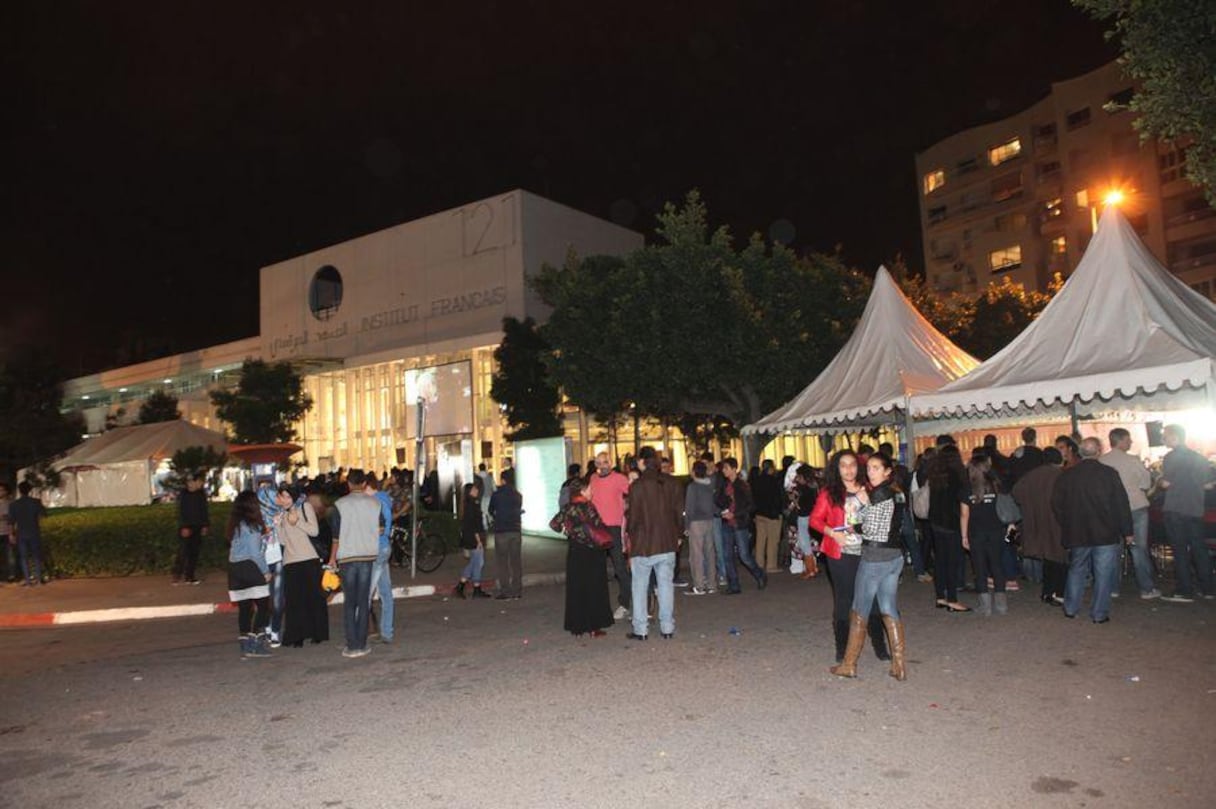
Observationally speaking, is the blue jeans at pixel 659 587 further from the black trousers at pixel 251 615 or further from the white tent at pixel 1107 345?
the white tent at pixel 1107 345

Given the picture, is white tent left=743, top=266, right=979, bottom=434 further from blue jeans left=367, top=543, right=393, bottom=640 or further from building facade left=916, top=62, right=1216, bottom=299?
building facade left=916, top=62, right=1216, bottom=299

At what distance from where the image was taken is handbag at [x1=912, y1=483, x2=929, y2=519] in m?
10.3

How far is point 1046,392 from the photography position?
1074cm

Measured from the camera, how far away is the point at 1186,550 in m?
9.62

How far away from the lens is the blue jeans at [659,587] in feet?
28.0

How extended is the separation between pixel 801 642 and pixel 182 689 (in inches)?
215

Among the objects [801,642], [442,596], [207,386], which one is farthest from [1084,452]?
[207,386]

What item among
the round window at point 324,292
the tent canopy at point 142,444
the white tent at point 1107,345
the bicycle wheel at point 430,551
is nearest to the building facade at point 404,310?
the round window at point 324,292

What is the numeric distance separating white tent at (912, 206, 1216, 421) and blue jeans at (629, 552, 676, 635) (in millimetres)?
5464

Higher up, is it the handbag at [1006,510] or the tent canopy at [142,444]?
the tent canopy at [142,444]

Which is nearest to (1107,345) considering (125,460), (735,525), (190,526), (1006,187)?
(735,525)

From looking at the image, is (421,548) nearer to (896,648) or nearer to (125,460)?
(896,648)

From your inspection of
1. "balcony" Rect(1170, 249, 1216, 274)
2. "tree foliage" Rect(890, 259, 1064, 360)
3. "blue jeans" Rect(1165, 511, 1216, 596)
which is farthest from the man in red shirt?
"balcony" Rect(1170, 249, 1216, 274)

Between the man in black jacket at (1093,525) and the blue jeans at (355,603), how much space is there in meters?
6.93
